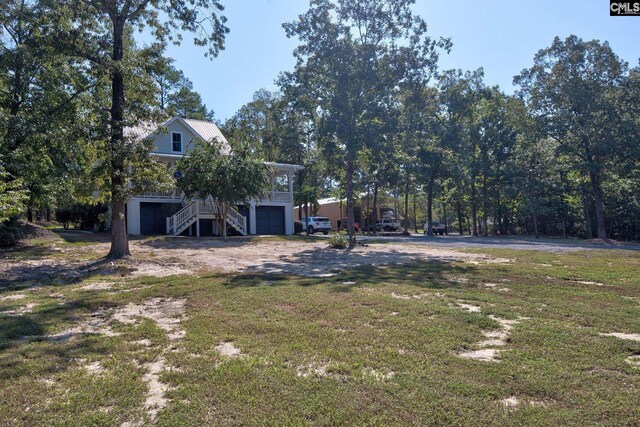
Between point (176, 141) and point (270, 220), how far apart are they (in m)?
7.66

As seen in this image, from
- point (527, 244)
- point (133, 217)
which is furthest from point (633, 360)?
point (133, 217)

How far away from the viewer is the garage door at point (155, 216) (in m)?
23.4

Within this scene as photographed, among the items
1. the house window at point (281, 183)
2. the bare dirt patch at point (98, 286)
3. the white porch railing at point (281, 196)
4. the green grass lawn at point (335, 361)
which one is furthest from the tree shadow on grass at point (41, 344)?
the house window at point (281, 183)

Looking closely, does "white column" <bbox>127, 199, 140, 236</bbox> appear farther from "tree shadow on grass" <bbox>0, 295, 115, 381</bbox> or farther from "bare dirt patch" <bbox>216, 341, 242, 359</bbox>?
"bare dirt patch" <bbox>216, 341, 242, 359</bbox>

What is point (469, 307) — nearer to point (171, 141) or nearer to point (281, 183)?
point (171, 141)

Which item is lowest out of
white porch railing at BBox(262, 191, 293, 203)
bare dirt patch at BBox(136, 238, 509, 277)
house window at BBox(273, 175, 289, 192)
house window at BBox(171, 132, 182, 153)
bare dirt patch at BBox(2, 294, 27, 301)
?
bare dirt patch at BBox(2, 294, 27, 301)

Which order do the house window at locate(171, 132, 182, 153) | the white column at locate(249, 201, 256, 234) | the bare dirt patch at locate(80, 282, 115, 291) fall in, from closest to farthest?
the bare dirt patch at locate(80, 282, 115, 291) → the house window at locate(171, 132, 182, 153) → the white column at locate(249, 201, 256, 234)

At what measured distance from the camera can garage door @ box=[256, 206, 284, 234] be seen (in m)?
27.4

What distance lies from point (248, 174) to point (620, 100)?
871 inches

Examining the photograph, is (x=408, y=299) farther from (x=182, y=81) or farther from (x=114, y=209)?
(x=182, y=81)

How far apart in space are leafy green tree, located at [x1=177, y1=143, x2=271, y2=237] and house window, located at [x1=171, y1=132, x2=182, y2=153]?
5588 millimetres

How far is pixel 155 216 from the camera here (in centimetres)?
2378

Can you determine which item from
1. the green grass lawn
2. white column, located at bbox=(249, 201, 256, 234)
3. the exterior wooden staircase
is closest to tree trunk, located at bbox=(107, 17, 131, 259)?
the green grass lawn

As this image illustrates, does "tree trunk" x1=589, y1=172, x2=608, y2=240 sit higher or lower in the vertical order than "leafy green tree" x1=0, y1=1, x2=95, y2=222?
lower
